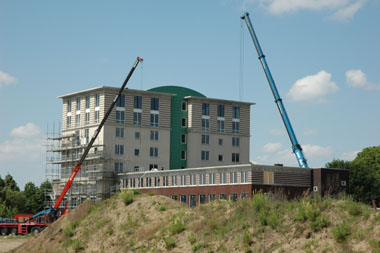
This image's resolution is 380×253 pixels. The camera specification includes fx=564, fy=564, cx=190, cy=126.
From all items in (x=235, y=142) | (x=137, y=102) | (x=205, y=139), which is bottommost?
(x=235, y=142)

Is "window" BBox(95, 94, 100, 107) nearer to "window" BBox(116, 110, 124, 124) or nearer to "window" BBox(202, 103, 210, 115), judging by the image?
"window" BBox(116, 110, 124, 124)

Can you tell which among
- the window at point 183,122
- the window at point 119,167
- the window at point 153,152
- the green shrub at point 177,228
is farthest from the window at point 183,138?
the green shrub at point 177,228

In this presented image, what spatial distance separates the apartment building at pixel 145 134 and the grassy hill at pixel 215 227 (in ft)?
193

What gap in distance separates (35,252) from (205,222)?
12.2 meters

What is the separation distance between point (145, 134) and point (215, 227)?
72.9 metres

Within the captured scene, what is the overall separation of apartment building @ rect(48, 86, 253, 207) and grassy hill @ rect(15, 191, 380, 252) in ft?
193

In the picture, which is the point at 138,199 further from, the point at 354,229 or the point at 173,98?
the point at 173,98

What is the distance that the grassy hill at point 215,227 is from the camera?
73.6 ft

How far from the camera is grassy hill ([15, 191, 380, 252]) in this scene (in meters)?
22.4

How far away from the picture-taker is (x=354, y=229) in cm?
2212

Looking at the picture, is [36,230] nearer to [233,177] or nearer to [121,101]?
[233,177]

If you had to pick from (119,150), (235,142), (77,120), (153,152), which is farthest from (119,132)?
(235,142)

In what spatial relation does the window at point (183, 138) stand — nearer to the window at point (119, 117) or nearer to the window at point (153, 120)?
the window at point (153, 120)

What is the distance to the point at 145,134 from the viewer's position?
324 ft
